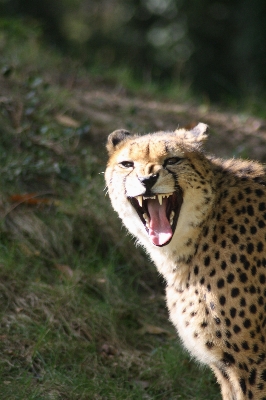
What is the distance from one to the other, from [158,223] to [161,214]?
54 millimetres

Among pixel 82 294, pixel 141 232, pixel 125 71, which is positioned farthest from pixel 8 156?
Answer: pixel 125 71

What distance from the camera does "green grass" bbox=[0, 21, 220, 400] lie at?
4.58 m

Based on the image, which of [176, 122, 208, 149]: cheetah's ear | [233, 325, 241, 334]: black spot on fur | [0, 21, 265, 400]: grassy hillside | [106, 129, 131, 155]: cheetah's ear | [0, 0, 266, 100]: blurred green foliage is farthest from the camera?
[0, 0, 266, 100]: blurred green foliage

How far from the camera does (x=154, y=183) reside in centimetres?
385

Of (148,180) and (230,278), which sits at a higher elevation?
(148,180)

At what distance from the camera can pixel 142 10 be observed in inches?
502

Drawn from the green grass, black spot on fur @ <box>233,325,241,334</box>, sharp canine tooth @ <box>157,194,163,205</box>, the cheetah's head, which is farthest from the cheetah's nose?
the green grass

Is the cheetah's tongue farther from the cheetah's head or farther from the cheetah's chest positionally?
the cheetah's chest

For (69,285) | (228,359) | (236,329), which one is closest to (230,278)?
(236,329)

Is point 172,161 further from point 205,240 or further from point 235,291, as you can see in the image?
point 235,291

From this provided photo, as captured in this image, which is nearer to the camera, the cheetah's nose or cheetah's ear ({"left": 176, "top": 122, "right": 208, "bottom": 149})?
the cheetah's nose

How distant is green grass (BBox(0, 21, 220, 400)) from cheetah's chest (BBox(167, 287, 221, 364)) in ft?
2.38

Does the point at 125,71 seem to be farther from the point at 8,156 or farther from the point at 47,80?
the point at 8,156

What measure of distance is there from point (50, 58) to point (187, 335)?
16.6 feet
